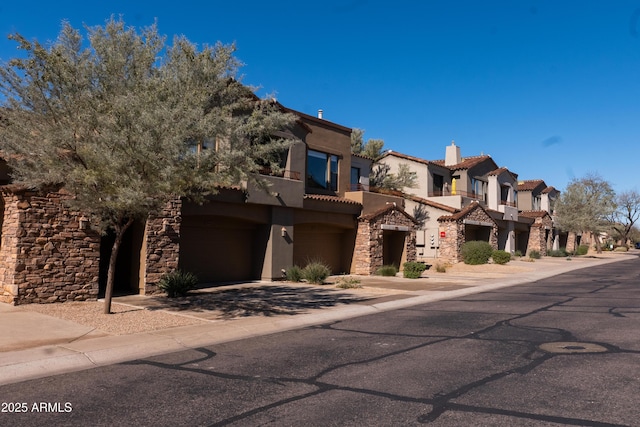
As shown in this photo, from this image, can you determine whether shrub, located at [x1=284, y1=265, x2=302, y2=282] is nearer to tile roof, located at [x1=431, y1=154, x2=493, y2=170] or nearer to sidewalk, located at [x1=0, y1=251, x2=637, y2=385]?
sidewalk, located at [x1=0, y1=251, x2=637, y2=385]

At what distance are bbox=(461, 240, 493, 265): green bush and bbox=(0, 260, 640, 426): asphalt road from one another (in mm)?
21703

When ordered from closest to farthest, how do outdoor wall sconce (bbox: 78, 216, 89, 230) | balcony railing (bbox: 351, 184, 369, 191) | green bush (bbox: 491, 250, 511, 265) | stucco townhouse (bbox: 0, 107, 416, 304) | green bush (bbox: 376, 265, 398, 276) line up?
stucco townhouse (bbox: 0, 107, 416, 304)
outdoor wall sconce (bbox: 78, 216, 89, 230)
green bush (bbox: 376, 265, 398, 276)
balcony railing (bbox: 351, 184, 369, 191)
green bush (bbox: 491, 250, 511, 265)

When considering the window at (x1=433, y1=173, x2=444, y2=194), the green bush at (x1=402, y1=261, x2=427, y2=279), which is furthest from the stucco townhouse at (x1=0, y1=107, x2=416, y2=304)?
the window at (x1=433, y1=173, x2=444, y2=194)

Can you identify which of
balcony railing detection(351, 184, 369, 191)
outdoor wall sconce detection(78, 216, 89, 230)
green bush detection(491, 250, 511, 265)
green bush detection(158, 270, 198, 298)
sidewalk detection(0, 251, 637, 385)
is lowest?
sidewalk detection(0, 251, 637, 385)

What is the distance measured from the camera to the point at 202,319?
12172 mm

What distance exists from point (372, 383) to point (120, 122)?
23.0 ft

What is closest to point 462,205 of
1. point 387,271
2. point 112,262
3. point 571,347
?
point 387,271

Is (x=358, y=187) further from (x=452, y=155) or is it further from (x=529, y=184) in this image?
(x=529, y=184)

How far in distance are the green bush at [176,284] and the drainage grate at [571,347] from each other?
10.4m

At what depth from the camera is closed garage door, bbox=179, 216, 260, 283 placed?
19.2m

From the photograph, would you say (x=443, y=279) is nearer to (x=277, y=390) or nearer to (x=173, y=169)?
(x=173, y=169)

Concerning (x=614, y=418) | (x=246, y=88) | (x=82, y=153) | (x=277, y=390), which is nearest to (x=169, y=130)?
(x=82, y=153)

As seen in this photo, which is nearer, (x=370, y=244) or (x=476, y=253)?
(x=370, y=244)

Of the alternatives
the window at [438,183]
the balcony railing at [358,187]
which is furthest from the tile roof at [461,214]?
the balcony railing at [358,187]
